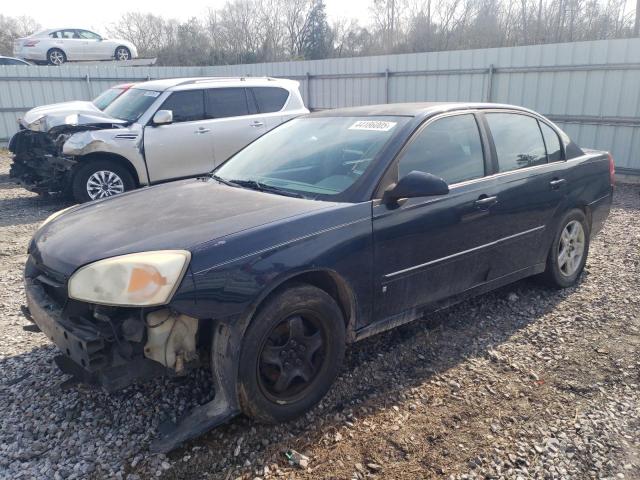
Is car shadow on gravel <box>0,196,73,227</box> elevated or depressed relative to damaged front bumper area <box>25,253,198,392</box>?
depressed

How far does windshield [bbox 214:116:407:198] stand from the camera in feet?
10.7

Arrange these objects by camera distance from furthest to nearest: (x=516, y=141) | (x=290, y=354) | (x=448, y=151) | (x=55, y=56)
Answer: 1. (x=55, y=56)
2. (x=516, y=141)
3. (x=448, y=151)
4. (x=290, y=354)

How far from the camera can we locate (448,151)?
366cm

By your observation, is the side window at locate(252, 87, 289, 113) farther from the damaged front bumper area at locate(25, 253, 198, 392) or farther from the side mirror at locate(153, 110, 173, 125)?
the damaged front bumper area at locate(25, 253, 198, 392)

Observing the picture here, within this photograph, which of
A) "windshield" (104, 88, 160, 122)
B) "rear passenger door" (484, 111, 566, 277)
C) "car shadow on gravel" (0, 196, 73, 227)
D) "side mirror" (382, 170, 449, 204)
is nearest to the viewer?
"side mirror" (382, 170, 449, 204)

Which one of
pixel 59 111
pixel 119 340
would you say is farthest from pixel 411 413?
pixel 59 111

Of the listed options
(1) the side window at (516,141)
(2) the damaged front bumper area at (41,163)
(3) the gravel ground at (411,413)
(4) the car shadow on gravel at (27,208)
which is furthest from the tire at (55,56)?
(1) the side window at (516,141)

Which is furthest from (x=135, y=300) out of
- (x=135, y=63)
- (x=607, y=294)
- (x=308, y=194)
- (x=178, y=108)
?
(x=135, y=63)

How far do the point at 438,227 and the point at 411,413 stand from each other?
3.89 feet

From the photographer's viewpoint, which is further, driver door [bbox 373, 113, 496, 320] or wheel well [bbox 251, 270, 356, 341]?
driver door [bbox 373, 113, 496, 320]

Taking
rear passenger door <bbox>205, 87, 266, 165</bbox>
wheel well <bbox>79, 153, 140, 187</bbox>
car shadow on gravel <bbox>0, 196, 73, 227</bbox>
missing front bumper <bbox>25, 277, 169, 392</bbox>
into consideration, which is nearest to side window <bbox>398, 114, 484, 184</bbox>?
missing front bumper <bbox>25, 277, 169, 392</bbox>

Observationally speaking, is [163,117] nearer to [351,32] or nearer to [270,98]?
[270,98]

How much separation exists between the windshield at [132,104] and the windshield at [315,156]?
15.9 ft

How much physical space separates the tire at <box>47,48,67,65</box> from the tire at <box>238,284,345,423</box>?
2187 centimetres
